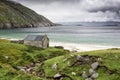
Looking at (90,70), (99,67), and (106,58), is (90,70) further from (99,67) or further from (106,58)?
(106,58)

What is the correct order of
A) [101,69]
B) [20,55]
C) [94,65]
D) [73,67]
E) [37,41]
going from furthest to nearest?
[37,41] → [20,55] → [73,67] → [94,65] → [101,69]

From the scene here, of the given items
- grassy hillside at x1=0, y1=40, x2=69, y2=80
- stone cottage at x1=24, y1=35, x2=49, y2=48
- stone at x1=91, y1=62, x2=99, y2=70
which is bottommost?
grassy hillside at x1=0, y1=40, x2=69, y2=80

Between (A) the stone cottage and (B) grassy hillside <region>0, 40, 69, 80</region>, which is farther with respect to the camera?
(A) the stone cottage

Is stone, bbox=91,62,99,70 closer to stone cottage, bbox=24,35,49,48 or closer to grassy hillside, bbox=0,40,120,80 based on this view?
grassy hillside, bbox=0,40,120,80

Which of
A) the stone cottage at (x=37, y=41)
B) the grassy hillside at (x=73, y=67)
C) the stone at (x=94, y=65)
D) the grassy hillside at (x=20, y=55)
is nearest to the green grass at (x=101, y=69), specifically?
the grassy hillside at (x=73, y=67)

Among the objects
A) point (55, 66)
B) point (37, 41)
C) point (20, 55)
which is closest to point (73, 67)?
point (55, 66)

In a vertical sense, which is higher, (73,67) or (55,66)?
(73,67)

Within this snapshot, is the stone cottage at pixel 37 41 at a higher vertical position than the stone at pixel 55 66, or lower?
higher

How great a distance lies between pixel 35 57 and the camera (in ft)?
302

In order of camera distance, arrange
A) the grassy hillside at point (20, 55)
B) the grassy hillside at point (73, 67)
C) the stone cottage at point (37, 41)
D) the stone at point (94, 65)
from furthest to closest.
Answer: the stone cottage at point (37, 41) < the grassy hillside at point (20, 55) < the stone at point (94, 65) < the grassy hillside at point (73, 67)

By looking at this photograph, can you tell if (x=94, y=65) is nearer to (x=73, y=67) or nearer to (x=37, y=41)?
(x=73, y=67)

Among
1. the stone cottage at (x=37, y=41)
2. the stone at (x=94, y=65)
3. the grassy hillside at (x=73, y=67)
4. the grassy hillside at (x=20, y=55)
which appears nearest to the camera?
the grassy hillside at (x=73, y=67)

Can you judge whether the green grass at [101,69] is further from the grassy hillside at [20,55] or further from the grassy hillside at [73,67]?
the grassy hillside at [20,55]

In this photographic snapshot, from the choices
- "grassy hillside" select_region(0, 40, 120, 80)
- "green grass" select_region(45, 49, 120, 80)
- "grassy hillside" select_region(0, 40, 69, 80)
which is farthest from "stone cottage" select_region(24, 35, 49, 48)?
"green grass" select_region(45, 49, 120, 80)
